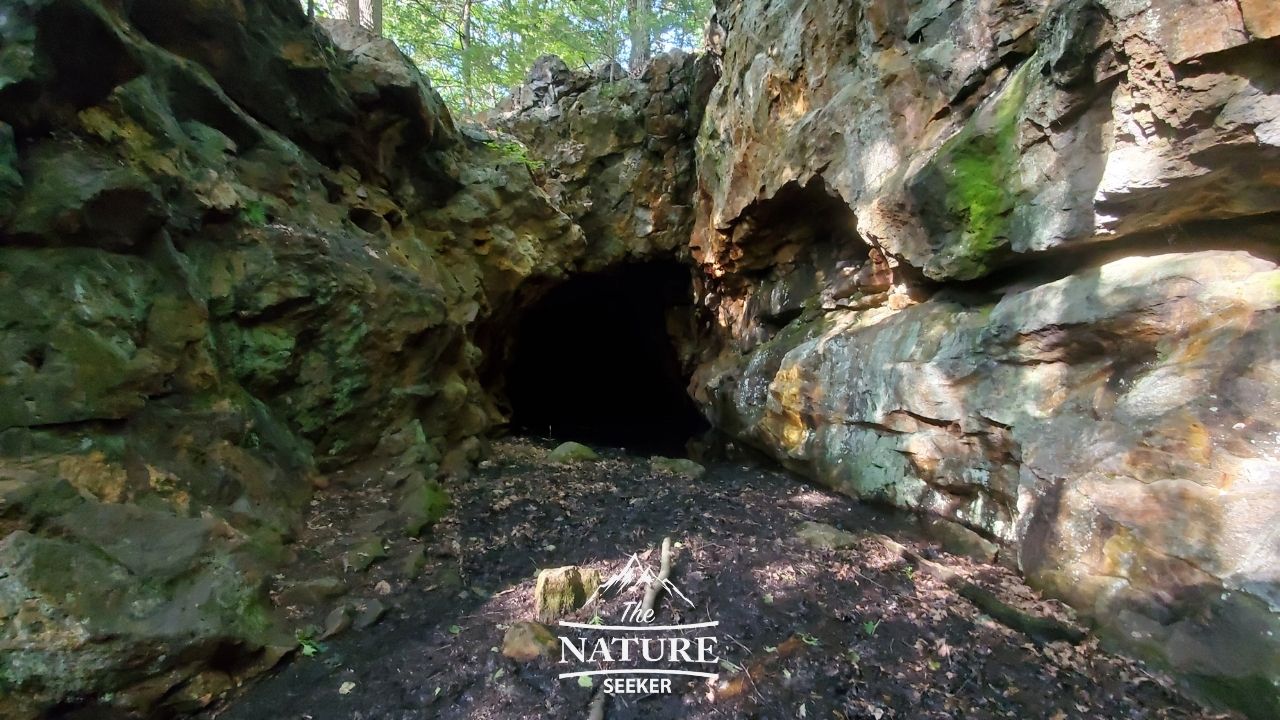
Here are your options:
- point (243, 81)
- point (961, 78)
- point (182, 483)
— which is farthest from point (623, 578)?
point (243, 81)

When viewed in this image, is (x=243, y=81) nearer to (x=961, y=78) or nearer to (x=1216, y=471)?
(x=961, y=78)

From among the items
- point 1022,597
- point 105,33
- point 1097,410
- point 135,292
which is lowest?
point 1022,597

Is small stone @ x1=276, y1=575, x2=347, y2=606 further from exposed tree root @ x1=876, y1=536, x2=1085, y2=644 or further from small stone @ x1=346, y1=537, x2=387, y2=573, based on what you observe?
exposed tree root @ x1=876, y1=536, x2=1085, y2=644

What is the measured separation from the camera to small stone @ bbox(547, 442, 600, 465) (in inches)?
342

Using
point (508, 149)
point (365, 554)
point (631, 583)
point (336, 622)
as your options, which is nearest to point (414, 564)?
point (365, 554)

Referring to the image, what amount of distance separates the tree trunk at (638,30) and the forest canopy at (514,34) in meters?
0.02

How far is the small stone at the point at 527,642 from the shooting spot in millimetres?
3441

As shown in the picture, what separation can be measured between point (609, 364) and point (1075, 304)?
62.0ft

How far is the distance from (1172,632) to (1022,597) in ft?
3.00

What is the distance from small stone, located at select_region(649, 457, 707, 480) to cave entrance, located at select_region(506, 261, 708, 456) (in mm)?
4645

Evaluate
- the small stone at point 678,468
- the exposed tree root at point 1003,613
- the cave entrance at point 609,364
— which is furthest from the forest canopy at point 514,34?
the exposed tree root at point 1003,613

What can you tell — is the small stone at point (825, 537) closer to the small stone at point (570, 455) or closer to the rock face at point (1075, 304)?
the rock face at point (1075, 304)

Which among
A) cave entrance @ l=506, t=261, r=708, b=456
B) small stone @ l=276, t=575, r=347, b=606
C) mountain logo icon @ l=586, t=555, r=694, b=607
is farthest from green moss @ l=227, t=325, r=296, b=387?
cave entrance @ l=506, t=261, r=708, b=456

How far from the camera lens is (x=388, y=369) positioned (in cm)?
690
